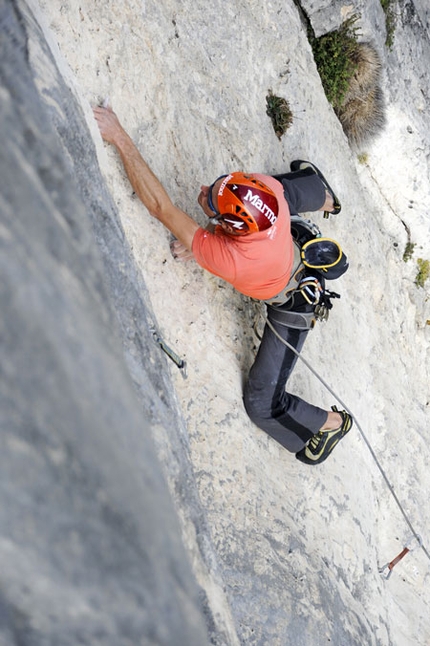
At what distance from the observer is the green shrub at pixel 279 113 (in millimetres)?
6395

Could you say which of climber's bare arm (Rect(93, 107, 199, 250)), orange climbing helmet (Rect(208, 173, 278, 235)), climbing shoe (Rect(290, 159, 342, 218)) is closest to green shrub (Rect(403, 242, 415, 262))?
climbing shoe (Rect(290, 159, 342, 218))

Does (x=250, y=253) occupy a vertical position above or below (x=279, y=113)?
below

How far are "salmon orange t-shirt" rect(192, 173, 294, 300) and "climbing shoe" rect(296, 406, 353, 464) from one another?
5.21 feet

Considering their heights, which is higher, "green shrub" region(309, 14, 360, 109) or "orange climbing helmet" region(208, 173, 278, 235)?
"green shrub" region(309, 14, 360, 109)

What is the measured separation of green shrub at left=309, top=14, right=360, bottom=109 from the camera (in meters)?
7.53

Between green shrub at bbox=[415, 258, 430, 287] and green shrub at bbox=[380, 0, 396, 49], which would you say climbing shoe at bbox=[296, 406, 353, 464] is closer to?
green shrub at bbox=[415, 258, 430, 287]

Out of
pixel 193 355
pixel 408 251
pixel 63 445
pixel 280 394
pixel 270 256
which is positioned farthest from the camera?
pixel 408 251

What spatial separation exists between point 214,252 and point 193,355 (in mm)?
771

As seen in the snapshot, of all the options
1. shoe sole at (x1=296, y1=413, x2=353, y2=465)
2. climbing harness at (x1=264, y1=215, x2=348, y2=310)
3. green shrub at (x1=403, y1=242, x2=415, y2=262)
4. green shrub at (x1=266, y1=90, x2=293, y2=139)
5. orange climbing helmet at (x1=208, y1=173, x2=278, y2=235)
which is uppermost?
green shrub at (x1=266, y1=90, x2=293, y2=139)

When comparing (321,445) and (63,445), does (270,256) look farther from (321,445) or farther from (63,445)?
(63,445)

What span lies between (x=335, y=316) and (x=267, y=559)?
330cm

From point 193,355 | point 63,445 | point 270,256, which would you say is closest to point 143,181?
point 270,256

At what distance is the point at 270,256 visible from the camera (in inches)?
181

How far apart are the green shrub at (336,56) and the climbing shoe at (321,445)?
14.4 feet
